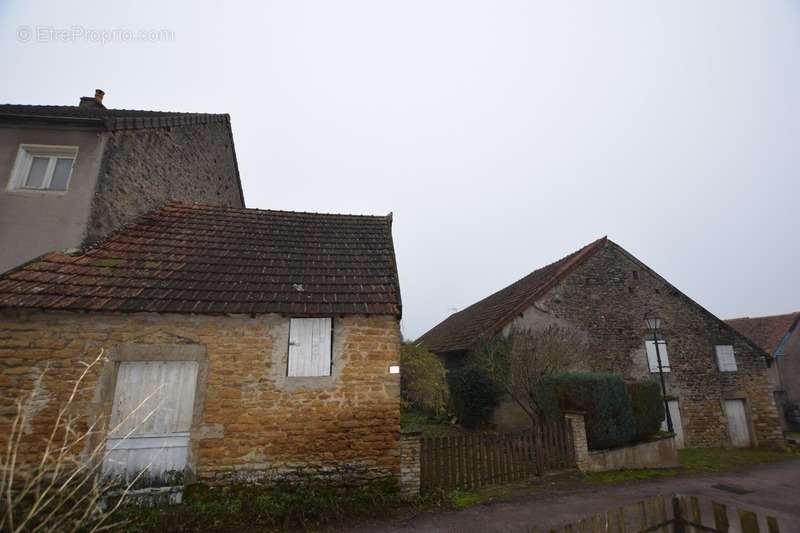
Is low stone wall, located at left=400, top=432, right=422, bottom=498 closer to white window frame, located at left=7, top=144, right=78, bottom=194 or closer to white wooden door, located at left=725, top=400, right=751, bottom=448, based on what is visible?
white window frame, located at left=7, top=144, right=78, bottom=194

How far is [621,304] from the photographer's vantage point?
1584 centimetres

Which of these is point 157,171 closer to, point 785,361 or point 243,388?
point 243,388

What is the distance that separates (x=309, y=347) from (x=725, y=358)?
17.9 m

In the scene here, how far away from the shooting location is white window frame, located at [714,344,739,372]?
53.0 ft

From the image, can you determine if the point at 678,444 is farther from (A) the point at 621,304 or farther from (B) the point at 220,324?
(B) the point at 220,324

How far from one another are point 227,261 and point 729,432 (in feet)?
64.9

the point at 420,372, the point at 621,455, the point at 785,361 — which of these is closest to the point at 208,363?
the point at 420,372

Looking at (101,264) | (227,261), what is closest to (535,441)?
(227,261)

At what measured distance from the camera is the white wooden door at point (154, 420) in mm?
6832

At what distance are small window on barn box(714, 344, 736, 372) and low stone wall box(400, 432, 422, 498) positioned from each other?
1562 cm

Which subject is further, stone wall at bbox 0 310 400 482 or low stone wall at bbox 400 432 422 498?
low stone wall at bbox 400 432 422 498

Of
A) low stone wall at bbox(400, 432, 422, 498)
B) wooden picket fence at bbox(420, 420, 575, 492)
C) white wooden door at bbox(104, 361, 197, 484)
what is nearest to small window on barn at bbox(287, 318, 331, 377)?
white wooden door at bbox(104, 361, 197, 484)

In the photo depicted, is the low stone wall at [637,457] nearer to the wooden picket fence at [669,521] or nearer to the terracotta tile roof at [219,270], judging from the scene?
the wooden picket fence at [669,521]

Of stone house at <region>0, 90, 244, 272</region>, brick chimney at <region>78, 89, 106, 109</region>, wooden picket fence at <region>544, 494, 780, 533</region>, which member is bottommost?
wooden picket fence at <region>544, 494, 780, 533</region>
